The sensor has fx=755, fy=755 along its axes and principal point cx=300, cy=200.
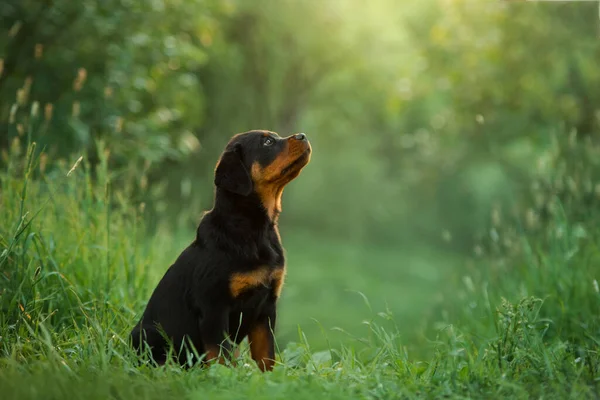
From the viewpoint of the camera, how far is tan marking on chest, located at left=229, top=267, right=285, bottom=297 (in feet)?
14.1

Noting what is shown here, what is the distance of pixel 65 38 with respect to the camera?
902 centimetres

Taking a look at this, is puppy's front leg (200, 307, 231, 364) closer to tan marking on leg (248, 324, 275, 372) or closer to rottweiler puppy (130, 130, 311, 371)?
rottweiler puppy (130, 130, 311, 371)

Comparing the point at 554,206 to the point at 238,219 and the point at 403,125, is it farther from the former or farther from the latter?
the point at 403,125

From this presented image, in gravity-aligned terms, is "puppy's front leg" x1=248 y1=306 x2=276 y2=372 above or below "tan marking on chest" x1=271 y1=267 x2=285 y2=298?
below

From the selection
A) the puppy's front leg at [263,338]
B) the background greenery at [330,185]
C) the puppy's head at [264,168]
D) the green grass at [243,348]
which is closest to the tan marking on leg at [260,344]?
the puppy's front leg at [263,338]

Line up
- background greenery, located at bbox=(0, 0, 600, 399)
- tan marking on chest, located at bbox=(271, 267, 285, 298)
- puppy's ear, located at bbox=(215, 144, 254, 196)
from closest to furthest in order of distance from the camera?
background greenery, located at bbox=(0, 0, 600, 399), tan marking on chest, located at bbox=(271, 267, 285, 298), puppy's ear, located at bbox=(215, 144, 254, 196)

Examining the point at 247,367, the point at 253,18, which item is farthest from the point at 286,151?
the point at 253,18

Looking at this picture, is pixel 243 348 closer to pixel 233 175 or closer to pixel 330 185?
pixel 233 175

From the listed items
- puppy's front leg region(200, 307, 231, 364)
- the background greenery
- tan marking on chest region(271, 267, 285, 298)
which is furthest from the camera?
tan marking on chest region(271, 267, 285, 298)

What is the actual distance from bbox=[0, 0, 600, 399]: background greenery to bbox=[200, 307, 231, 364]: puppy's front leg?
8.9 inches

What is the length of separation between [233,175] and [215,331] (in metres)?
1.01

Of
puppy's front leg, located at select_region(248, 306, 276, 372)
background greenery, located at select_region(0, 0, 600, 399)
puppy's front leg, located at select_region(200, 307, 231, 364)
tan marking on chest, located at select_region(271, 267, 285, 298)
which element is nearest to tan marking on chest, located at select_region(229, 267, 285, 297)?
tan marking on chest, located at select_region(271, 267, 285, 298)

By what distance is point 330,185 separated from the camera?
2880 cm

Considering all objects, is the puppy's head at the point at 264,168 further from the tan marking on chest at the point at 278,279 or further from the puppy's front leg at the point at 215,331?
the puppy's front leg at the point at 215,331
